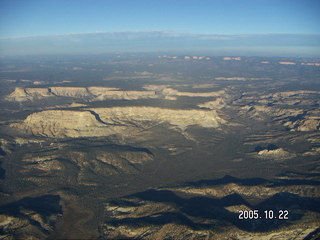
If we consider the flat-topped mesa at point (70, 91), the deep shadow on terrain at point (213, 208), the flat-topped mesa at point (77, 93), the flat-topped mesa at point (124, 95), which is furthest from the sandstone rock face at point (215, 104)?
the flat-topped mesa at point (70, 91)

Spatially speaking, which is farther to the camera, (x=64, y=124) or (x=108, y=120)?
(x=108, y=120)

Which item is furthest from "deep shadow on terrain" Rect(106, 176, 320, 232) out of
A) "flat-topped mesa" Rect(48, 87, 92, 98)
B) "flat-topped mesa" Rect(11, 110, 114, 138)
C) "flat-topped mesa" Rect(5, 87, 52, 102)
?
"flat-topped mesa" Rect(5, 87, 52, 102)

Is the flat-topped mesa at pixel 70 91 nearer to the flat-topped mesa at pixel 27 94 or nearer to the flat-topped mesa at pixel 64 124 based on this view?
the flat-topped mesa at pixel 27 94

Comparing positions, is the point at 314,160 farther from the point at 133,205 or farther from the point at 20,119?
the point at 20,119

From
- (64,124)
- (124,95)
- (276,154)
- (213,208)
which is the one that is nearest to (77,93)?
(124,95)

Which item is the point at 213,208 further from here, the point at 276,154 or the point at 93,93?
the point at 93,93

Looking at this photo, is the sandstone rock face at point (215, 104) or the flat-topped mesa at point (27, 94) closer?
the sandstone rock face at point (215, 104)

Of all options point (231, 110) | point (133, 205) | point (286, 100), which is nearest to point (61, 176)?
point (133, 205)

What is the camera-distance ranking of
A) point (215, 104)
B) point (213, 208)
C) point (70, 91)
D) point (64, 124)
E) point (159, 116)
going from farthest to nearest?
point (70, 91) < point (215, 104) < point (159, 116) < point (64, 124) < point (213, 208)
